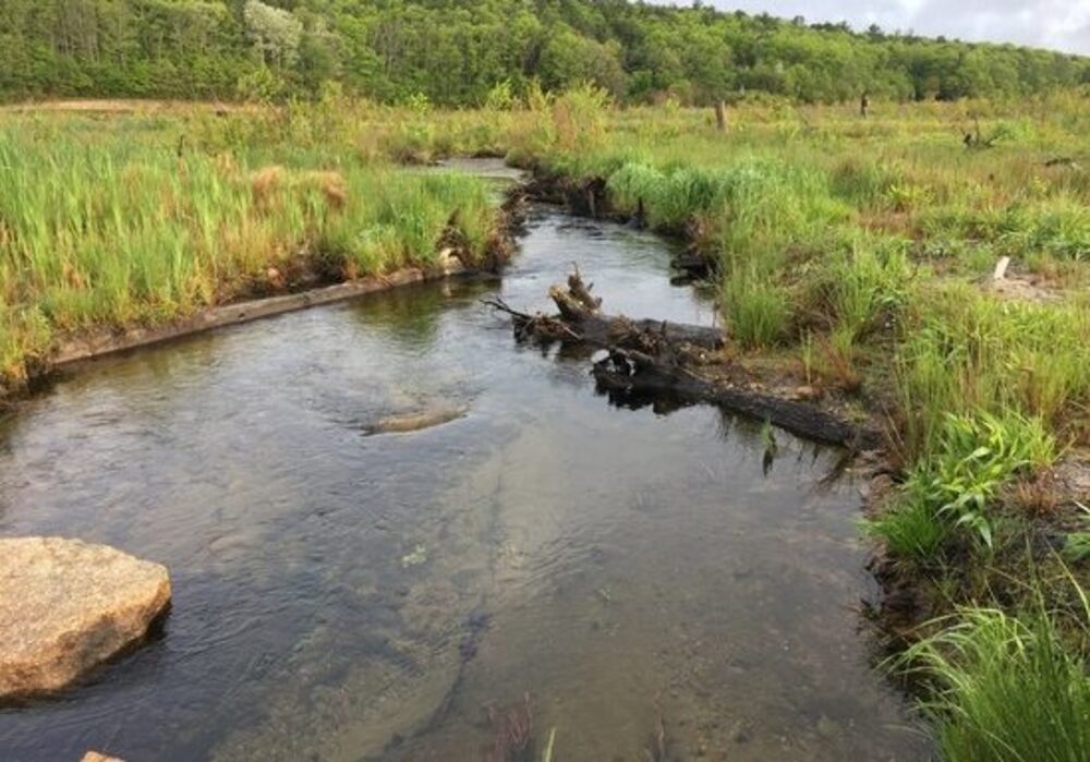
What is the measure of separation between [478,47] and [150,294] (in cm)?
6920

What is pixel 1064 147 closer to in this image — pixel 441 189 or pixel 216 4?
pixel 441 189

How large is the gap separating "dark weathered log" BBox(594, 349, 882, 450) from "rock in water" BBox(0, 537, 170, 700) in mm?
4472

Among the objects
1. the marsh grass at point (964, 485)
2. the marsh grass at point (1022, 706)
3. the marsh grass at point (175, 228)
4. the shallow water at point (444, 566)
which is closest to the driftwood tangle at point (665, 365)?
the shallow water at point (444, 566)

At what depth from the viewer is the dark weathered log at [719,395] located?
638cm

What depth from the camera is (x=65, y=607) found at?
163 inches

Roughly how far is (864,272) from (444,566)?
5000 millimetres

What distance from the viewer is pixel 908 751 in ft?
11.6

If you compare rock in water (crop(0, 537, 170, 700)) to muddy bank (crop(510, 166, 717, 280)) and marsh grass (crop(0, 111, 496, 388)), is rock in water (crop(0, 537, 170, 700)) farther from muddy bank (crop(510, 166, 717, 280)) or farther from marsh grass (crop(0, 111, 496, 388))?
muddy bank (crop(510, 166, 717, 280))

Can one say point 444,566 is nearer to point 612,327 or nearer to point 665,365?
point 665,365

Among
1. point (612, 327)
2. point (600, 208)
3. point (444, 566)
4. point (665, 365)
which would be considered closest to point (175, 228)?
point (612, 327)

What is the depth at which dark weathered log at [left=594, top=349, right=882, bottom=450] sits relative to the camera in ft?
20.9

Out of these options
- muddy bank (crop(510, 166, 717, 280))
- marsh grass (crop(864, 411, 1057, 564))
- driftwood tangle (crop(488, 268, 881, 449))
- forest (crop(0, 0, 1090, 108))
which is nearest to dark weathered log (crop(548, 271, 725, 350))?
Result: driftwood tangle (crop(488, 268, 881, 449))

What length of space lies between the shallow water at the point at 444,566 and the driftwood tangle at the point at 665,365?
26cm

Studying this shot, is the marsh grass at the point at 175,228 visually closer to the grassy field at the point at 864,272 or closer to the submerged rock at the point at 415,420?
the grassy field at the point at 864,272
